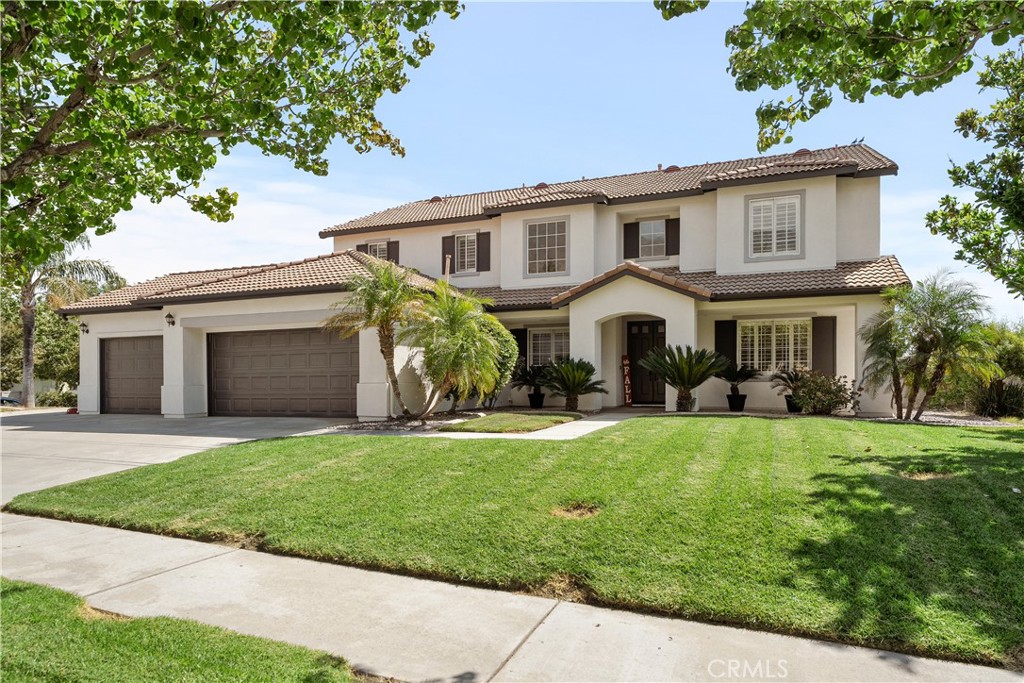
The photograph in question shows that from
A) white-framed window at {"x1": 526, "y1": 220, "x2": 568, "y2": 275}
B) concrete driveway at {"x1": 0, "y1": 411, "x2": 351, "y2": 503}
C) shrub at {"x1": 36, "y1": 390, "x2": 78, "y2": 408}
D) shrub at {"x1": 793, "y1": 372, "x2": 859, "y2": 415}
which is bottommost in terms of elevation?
shrub at {"x1": 36, "y1": 390, "x2": 78, "y2": 408}

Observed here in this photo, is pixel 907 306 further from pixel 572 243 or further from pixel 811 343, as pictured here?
pixel 572 243

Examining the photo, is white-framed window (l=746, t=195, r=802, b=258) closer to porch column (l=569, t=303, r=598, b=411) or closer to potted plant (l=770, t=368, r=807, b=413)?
potted plant (l=770, t=368, r=807, b=413)

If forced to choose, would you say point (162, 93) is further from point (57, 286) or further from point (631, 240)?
point (57, 286)

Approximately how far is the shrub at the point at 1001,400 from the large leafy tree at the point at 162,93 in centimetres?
1812

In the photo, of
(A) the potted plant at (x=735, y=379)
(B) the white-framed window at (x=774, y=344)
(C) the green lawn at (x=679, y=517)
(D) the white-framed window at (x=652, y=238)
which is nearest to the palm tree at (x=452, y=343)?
(C) the green lawn at (x=679, y=517)

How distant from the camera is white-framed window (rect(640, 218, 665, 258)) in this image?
67.4 feet

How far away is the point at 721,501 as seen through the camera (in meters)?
6.57

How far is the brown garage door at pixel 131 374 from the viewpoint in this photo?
68.8ft

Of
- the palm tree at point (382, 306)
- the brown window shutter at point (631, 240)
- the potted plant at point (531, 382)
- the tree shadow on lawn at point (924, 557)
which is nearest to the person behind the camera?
the tree shadow on lawn at point (924, 557)

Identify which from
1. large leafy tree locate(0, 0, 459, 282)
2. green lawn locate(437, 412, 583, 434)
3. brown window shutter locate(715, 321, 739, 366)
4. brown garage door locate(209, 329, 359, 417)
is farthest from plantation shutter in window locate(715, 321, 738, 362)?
large leafy tree locate(0, 0, 459, 282)

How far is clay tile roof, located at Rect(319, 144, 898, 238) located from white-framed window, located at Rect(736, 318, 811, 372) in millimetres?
4144

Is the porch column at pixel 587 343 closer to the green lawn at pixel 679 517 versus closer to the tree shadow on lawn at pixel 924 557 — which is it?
the green lawn at pixel 679 517

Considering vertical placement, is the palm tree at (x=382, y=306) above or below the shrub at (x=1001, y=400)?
above

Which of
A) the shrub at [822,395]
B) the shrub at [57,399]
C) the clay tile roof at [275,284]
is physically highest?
the clay tile roof at [275,284]
